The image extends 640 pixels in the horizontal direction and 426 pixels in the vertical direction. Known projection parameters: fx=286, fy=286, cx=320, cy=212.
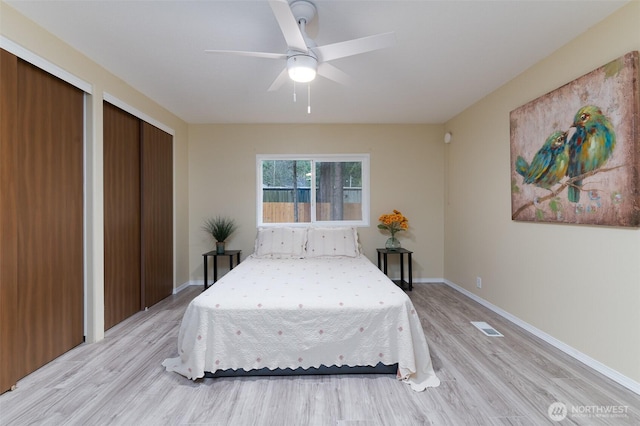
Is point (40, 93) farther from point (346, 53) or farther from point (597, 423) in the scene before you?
point (597, 423)

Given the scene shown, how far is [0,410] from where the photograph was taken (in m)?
1.63

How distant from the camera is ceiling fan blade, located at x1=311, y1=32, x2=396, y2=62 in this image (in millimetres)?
1646

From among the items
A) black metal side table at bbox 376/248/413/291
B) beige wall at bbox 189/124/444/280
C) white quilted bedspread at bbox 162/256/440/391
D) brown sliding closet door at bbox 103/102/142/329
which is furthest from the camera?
beige wall at bbox 189/124/444/280

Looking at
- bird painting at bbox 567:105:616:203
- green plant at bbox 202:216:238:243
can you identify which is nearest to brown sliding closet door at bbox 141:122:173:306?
green plant at bbox 202:216:238:243

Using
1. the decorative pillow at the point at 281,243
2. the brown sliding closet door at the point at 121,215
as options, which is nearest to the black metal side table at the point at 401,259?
the decorative pillow at the point at 281,243

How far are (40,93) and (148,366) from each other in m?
2.13

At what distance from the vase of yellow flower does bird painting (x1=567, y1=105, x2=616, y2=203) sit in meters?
2.08

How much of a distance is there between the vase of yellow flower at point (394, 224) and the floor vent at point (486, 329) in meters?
1.53

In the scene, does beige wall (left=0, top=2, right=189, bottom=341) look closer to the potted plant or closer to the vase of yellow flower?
the potted plant

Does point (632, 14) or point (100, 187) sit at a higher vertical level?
point (632, 14)

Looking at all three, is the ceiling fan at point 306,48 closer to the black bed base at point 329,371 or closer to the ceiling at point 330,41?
the ceiling at point 330,41

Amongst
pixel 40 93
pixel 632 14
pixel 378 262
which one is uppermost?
pixel 632 14

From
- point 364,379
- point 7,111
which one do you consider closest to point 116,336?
point 7,111

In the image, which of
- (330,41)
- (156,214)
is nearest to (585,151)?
(330,41)
